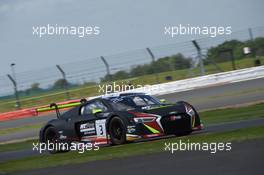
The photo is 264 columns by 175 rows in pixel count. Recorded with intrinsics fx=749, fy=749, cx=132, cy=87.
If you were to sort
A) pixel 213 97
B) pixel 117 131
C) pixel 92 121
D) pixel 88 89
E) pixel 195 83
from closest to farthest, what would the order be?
pixel 117 131, pixel 92 121, pixel 213 97, pixel 195 83, pixel 88 89

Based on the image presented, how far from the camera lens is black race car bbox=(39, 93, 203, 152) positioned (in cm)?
1414

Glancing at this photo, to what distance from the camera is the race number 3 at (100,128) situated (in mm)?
14820

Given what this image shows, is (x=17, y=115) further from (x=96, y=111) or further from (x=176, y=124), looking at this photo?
(x=176, y=124)

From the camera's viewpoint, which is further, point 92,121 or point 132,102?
point 92,121

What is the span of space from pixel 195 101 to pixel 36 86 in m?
8.76

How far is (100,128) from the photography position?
14.9m

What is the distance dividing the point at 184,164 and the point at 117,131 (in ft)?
18.2

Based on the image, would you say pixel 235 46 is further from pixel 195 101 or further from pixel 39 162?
pixel 39 162

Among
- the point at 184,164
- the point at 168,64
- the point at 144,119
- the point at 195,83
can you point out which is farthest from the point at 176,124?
the point at 168,64

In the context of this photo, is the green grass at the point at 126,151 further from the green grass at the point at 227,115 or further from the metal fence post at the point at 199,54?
the metal fence post at the point at 199,54

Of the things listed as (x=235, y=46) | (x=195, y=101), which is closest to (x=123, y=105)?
(x=195, y=101)
